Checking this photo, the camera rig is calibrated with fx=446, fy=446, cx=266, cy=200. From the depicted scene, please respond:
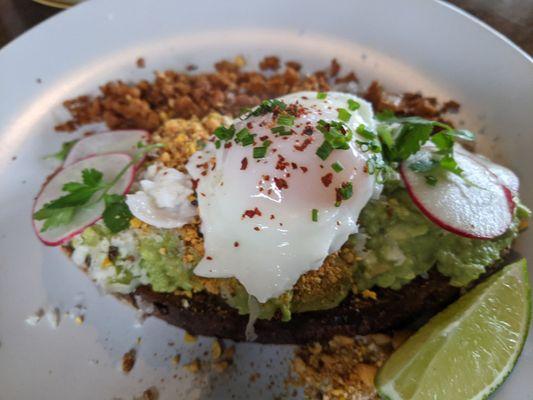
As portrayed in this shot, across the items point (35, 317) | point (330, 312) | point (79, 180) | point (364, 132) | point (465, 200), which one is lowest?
point (35, 317)

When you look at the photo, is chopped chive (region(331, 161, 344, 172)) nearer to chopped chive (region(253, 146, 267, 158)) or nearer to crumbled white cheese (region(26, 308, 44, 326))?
chopped chive (region(253, 146, 267, 158))

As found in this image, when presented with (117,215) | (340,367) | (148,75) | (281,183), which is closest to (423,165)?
(281,183)

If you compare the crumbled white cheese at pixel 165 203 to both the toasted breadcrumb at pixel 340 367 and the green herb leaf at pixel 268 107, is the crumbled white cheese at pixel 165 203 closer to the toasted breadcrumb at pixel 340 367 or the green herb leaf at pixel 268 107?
the green herb leaf at pixel 268 107

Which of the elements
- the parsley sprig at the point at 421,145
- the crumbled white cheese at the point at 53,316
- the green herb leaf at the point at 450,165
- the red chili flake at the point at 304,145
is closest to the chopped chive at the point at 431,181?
the parsley sprig at the point at 421,145

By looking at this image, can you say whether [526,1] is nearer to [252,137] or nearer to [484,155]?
[484,155]

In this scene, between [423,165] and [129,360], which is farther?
[129,360]

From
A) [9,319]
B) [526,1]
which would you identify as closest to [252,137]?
[9,319]

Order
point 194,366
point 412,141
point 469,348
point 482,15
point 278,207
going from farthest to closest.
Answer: point 482,15, point 194,366, point 412,141, point 469,348, point 278,207

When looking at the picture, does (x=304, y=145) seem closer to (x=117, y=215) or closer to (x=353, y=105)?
(x=353, y=105)
